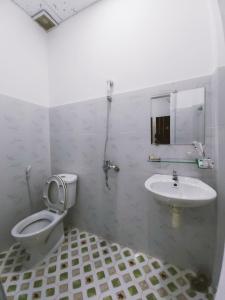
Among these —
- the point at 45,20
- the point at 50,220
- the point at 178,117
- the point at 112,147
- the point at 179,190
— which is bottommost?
the point at 50,220

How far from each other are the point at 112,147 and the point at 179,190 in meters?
0.74

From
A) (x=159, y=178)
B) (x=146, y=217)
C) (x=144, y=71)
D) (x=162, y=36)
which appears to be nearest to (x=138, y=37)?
(x=162, y=36)

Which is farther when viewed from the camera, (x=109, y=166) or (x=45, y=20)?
(x=45, y=20)

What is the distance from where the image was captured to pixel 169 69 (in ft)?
4.01

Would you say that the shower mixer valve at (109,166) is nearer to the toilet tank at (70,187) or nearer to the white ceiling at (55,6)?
the toilet tank at (70,187)

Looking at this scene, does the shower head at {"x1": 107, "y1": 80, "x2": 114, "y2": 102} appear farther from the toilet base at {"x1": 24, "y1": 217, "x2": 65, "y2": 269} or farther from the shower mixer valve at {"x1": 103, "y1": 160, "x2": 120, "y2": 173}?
the toilet base at {"x1": 24, "y1": 217, "x2": 65, "y2": 269}

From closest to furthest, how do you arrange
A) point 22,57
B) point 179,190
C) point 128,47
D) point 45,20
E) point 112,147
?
point 179,190, point 128,47, point 112,147, point 22,57, point 45,20

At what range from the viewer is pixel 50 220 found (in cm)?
151

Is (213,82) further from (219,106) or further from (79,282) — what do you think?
(79,282)

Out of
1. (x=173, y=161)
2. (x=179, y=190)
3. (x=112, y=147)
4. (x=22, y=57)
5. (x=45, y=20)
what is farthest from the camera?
(x=45, y=20)

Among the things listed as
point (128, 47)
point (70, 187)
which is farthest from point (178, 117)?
point (70, 187)

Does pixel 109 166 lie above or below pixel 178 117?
below

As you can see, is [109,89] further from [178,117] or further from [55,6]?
[55,6]

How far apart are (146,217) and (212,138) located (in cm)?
92
